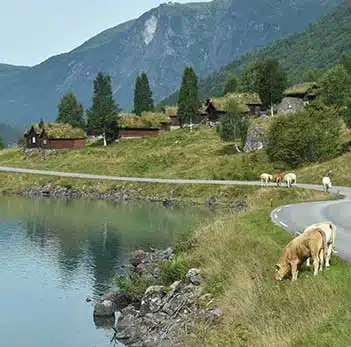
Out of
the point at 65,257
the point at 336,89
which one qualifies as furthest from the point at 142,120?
the point at 65,257

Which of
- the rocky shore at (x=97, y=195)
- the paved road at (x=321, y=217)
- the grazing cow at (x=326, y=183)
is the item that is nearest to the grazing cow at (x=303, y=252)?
the paved road at (x=321, y=217)

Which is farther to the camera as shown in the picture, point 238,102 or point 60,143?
point 238,102

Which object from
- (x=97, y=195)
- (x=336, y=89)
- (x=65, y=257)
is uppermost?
(x=336, y=89)

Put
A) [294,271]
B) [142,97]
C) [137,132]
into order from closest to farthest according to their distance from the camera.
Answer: [294,271]
[137,132]
[142,97]

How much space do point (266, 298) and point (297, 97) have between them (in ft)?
388

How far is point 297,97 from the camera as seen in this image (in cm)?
13300

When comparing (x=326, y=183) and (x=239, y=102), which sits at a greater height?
(x=239, y=102)

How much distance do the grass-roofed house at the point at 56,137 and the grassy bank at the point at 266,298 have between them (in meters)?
104

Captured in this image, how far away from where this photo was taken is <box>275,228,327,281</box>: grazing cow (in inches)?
773

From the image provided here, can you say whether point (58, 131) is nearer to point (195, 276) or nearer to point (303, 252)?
point (195, 276)

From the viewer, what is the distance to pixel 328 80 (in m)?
120

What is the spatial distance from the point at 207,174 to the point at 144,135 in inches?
1888

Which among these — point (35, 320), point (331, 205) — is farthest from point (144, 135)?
point (35, 320)

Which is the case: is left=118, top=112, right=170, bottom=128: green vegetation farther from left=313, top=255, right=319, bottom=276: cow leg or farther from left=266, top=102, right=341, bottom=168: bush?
left=313, top=255, right=319, bottom=276: cow leg
